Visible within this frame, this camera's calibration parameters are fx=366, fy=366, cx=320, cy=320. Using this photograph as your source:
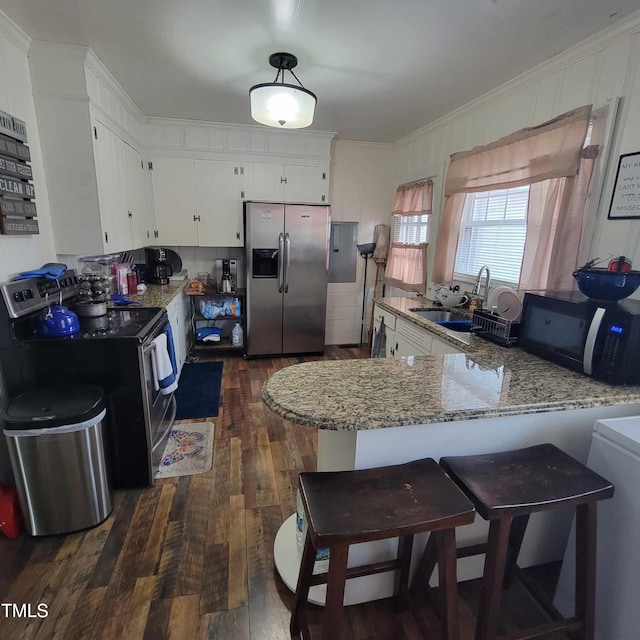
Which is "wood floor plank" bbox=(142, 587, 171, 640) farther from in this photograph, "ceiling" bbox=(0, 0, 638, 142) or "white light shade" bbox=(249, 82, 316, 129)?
"ceiling" bbox=(0, 0, 638, 142)

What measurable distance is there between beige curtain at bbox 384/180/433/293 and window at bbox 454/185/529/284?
1.73 feet

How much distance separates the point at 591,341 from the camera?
1.49 metres

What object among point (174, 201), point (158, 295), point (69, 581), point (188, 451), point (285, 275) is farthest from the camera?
point (285, 275)

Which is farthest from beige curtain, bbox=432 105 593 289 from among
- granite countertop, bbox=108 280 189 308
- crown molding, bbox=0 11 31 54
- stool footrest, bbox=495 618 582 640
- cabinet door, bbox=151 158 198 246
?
crown molding, bbox=0 11 31 54

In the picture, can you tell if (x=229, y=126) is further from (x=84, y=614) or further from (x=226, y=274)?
(x=84, y=614)

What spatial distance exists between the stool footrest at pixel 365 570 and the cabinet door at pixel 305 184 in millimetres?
3602

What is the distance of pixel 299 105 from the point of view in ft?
6.96

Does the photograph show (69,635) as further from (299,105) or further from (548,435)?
(299,105)

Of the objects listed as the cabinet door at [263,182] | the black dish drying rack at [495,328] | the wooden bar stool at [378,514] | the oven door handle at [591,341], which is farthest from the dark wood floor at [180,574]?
the cabinet door at [263,182]

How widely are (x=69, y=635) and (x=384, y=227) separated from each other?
424 centimetres

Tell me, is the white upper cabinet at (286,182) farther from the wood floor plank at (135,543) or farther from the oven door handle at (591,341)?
the oven door handle at (591,341)

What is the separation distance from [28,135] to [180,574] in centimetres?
253

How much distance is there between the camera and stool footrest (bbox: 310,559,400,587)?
1287 millimetres

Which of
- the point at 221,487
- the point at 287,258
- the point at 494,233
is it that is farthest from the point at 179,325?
the point at 494,233
